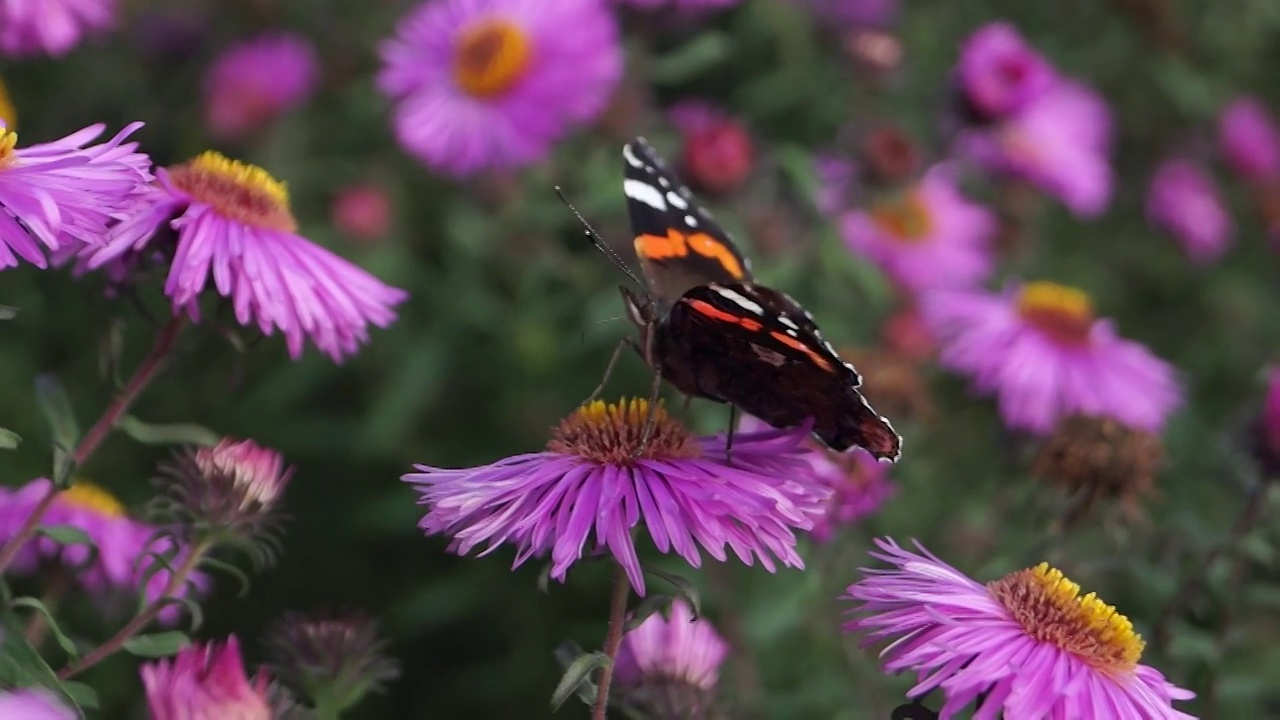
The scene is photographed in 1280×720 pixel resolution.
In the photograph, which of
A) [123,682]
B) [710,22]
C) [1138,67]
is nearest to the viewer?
[123,682]

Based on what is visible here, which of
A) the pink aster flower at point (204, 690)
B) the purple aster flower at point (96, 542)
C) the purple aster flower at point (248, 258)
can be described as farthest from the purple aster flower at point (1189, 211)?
the pink aster flower at point (204, 690)

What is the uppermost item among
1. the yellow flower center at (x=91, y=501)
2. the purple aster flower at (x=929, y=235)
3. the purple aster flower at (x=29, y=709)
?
the purple aster flower at (x=29, y=709)

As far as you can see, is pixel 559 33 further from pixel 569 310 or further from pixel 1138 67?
pixel 1138 67

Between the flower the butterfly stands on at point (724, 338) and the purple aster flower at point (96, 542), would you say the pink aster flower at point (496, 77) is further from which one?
the purple aster flower at point (96, 542)

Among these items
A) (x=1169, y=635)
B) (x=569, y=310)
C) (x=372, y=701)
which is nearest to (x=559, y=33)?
(x=569, y=310)

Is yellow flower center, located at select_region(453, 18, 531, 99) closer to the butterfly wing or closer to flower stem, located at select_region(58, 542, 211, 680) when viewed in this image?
the butterfly wing

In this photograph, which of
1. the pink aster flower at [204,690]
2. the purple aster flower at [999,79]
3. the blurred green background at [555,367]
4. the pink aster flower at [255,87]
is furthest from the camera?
the pink aster flower at [255,87]

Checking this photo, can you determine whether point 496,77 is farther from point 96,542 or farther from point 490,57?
point 96,542
